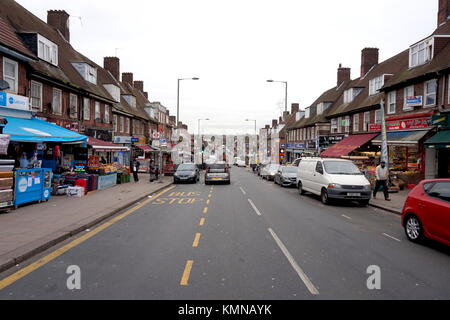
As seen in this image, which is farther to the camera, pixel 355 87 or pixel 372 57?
pixel 372 57

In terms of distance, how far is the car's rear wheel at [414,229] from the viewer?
684cm

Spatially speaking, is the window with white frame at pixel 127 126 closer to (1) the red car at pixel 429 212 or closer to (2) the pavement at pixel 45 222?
(2) the pavement at pixel 45 222

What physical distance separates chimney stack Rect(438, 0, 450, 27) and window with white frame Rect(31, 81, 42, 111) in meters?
27.9

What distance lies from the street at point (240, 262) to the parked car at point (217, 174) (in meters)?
13.5

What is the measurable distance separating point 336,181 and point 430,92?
432 inches

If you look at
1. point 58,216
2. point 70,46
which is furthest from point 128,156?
point 58,216

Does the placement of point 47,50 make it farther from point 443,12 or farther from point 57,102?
point 443,12

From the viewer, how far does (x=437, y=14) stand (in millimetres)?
22266

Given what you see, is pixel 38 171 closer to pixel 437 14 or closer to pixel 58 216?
pixel 58 216

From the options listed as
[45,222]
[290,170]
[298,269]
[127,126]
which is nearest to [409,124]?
[290,170]

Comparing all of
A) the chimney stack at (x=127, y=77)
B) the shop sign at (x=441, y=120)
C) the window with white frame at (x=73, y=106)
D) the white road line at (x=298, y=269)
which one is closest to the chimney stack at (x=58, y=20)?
the window with white frame at (x=73, y=106)

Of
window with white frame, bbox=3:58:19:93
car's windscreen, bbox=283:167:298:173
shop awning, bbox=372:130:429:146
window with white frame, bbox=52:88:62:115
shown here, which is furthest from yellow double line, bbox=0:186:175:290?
shop awning, bbox=372:130:429:146
